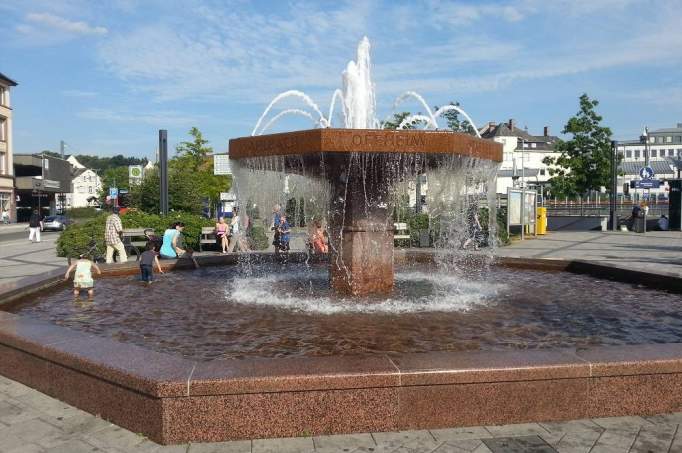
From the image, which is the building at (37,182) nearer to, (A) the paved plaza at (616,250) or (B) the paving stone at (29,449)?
(A) the paved plaza at (616,250)

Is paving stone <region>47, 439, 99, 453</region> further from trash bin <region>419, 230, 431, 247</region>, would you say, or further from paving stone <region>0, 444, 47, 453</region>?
trash bin <region>419, 230, 431, 247</region>

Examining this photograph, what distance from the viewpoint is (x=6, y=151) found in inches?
2655

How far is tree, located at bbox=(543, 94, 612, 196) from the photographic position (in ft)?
133

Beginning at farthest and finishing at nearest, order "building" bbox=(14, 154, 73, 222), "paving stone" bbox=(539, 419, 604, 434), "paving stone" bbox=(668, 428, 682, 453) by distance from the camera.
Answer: "building" bbox=(14, 154, 73, 222) → "paving stone" bbox=(539, 419, 604, 434) → "paving stone" bbox=(668, 428, 682, 453)

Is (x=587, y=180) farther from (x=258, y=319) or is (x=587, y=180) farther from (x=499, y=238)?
(x=258, y=319)

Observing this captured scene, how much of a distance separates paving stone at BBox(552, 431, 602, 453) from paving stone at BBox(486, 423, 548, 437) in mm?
183

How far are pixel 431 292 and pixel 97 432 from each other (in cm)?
627

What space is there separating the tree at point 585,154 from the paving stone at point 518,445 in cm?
3931

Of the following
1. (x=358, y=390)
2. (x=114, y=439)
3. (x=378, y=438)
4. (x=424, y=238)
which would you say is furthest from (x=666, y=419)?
(x=424, y=238)

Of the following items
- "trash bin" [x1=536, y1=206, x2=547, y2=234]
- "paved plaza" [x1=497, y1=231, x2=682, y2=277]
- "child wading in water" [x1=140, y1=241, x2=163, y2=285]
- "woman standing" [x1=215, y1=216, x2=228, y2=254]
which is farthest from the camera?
"trash bin" [x1=536, y1=206, x2=547, y2=234]

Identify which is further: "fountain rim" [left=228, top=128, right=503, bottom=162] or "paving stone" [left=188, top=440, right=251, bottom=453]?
"fountain rim" [left=228, top=128, right=503, bottom=162]

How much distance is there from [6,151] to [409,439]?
245 feet

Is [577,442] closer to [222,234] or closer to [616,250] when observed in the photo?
[222,234]

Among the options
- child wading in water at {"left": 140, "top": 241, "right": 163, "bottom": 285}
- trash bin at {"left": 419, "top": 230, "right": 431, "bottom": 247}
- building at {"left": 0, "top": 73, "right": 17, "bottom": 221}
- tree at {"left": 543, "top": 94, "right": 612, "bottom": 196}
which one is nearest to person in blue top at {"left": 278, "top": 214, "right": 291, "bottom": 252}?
child wading in water at {"left": 140, "top": 241, "right": 163, "bottom": 285}
